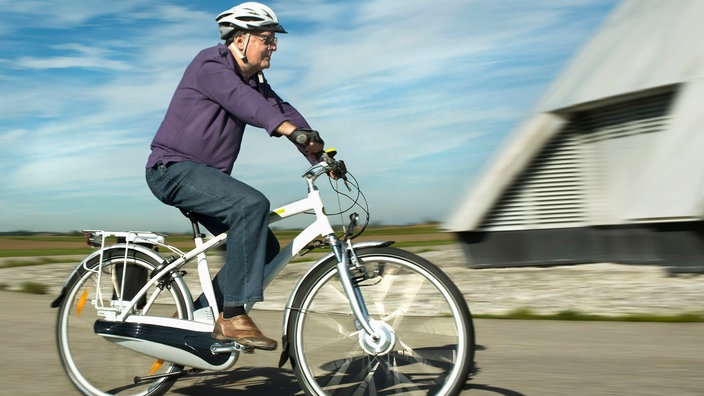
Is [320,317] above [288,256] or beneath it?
beneath

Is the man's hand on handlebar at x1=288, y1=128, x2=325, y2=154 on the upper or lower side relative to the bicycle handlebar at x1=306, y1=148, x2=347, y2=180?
upper

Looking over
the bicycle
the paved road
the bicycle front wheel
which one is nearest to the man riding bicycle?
the bicycle

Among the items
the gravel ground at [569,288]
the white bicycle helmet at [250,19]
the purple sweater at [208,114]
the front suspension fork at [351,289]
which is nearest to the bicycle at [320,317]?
the front suspension fork at [351,289]

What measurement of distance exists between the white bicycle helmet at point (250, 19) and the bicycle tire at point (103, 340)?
141 cm

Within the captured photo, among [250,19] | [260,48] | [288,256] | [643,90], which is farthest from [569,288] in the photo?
[250,19]

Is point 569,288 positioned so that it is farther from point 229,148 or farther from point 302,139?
point 302,139

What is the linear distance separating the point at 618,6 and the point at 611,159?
3.69 metres

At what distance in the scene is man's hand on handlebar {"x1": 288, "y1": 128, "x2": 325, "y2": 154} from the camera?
405cm

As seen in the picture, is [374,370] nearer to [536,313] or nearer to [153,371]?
[153,371]

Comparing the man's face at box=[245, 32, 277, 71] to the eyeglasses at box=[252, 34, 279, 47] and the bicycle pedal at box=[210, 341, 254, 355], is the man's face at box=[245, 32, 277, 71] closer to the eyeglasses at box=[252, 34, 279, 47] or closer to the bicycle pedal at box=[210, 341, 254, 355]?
the eyeglasses at box=[252, 34, 279, 47]

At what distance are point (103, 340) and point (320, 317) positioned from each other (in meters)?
1.44

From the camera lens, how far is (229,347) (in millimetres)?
4250

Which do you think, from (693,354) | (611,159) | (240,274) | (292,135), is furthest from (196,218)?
(611,159)

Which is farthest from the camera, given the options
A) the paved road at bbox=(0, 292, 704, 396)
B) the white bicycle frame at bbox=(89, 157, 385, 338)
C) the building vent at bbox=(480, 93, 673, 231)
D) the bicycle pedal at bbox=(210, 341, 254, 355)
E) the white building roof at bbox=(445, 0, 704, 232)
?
the building vent at bbox=(480, 93, 673, 231)
